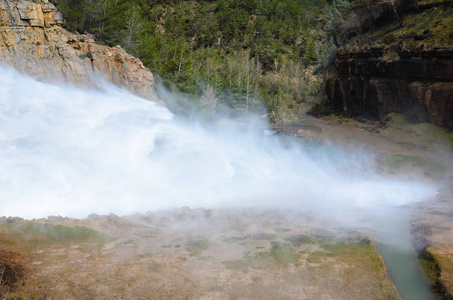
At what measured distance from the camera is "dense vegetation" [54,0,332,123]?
5150cm

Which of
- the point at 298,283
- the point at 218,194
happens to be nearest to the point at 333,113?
the point at 218,194

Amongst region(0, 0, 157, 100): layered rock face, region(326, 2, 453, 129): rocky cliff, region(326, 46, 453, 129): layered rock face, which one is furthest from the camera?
region(326, 2, 453, 129): rocky cliff

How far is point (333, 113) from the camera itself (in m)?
57.5

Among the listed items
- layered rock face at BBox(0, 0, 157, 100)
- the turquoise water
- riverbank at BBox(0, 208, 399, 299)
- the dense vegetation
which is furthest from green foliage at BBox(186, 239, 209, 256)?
the dense vegetation

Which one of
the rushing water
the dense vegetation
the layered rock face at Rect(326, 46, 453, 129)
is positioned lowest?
the rushing water

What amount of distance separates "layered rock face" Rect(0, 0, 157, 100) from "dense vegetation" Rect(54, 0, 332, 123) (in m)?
4.55

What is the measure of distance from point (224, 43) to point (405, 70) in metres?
99.1

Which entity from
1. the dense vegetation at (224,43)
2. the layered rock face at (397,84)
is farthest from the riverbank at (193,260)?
the dense vegetation at (224,43)

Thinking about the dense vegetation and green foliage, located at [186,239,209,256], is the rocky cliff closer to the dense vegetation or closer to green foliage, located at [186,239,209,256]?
the dense vegetation

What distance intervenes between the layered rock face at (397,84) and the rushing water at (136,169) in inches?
354

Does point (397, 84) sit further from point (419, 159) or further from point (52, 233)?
point (52, 233)

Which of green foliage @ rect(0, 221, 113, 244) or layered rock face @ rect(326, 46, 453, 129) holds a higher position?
layered rock face @ rect(326, 46, 453, 129)

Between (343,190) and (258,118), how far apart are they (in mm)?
37920

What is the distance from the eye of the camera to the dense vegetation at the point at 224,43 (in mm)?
51500
